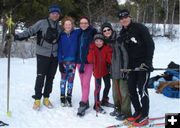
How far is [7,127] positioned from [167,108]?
3.17m

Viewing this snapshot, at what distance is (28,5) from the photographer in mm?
9680

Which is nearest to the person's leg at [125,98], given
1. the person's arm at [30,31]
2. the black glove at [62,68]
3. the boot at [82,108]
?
the boot at [82,108]

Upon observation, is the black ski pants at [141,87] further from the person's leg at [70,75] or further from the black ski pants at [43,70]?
the black ski pants at [43,70]

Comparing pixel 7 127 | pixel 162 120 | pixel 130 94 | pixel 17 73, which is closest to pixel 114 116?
pixel 130 94

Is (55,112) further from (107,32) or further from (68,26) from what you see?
(107,32)

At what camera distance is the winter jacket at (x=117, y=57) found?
335 centimetres

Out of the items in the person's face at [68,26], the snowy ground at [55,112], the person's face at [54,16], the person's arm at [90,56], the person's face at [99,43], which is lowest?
the snowy ground at [55,112]

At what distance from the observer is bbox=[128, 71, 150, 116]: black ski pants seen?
3113 millimetres

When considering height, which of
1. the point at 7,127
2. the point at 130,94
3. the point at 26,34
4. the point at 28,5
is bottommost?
the point at 7,127

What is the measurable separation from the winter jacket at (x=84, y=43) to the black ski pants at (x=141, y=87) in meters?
0.97

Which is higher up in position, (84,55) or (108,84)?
(84,55)

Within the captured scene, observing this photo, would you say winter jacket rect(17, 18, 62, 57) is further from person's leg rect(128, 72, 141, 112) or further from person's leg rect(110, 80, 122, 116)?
person's leg rect(128, 72, 141, 112)

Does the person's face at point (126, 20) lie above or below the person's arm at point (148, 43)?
above

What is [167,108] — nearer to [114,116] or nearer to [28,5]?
[114,116]
